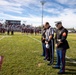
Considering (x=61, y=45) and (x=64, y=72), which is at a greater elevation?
(x=61, y=45)

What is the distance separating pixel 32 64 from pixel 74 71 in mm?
2251

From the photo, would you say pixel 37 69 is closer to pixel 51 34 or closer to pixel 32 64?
pixel 32 64

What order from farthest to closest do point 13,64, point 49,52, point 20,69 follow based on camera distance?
Result: point 49,52 → point 13,64 → point 20,69

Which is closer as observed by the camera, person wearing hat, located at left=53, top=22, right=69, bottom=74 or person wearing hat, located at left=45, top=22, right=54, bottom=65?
person wearing hat, located at left=53, top=22, right=69, bottom=74

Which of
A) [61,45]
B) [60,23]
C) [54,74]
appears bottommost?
[54,74]

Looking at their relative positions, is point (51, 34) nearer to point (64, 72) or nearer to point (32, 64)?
point (32, 64)

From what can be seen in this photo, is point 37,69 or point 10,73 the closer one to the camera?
point 10,73

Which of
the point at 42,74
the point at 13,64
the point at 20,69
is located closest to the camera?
the point at 42,74

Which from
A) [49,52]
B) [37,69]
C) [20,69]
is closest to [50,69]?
[37,69]

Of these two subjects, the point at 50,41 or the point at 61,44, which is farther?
the point at 50,41

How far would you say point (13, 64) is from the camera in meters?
10.3

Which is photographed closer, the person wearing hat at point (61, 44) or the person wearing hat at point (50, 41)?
the person wearing hat at point (61, 44)

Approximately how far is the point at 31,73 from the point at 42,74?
1.48 feet

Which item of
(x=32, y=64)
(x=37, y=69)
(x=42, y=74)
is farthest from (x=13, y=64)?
(x=42, y=74)
